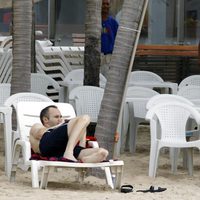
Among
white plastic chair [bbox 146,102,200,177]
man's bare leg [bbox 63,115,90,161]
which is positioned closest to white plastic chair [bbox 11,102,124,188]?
man's bare leg [bbox 63,115,90,161]

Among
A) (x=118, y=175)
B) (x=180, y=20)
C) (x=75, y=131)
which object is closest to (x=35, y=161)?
(x=75, y=131)

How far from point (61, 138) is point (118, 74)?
3.93 ft

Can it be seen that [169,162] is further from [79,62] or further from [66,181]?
[79,62]

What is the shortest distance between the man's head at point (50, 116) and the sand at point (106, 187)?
0.60 meters

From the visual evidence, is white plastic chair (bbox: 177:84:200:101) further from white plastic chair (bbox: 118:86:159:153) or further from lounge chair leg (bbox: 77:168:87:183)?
lounge chair leg (bbox: 77:168:87:183)

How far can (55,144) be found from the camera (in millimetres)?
8836

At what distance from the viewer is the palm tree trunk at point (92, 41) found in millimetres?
12633

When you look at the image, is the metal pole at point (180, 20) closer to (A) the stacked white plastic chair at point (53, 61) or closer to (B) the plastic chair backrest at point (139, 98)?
(A) the stacked white plastic chair at point (53, 61)

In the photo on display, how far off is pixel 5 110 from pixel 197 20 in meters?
10.4

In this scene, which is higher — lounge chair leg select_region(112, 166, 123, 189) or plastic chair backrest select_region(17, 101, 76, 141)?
plastic chair backrest select_region(17, 101, 76, 141)

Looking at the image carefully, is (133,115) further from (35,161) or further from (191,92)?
(35,161)

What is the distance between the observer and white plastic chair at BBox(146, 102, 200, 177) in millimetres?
9914

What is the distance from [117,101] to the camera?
9750mm

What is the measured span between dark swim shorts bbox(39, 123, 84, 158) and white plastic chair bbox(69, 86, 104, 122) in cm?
267
